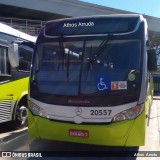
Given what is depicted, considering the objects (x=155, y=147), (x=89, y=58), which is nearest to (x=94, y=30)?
(x=89, y=58)

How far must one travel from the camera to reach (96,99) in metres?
6.27

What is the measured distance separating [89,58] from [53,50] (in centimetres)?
85

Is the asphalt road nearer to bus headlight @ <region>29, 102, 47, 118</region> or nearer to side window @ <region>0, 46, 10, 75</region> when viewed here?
bus headlight @ <region>29, 102, 47, 118</region>

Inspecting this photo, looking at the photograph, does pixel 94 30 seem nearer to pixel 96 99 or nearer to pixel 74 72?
pixel 74 72

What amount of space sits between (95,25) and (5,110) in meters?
3.47

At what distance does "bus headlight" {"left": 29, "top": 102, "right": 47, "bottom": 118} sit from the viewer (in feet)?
21.7

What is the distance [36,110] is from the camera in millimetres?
6734

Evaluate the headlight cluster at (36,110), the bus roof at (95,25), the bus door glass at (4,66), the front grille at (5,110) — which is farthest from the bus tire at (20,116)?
the bus roof at (95,25)

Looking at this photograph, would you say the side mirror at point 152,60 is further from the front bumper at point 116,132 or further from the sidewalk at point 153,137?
the sidewalk at point 153,137

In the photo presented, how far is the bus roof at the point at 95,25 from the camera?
22.0 feet

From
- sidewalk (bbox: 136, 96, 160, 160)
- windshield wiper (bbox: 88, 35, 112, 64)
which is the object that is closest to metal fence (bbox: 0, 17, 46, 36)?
sidewalk (bbox: 136, 96, 160, 160)

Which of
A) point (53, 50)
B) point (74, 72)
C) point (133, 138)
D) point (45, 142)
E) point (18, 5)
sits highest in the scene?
point (18, 5)

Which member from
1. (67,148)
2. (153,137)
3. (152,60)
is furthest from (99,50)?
(153,137)

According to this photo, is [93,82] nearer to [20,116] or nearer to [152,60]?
[152,60]
